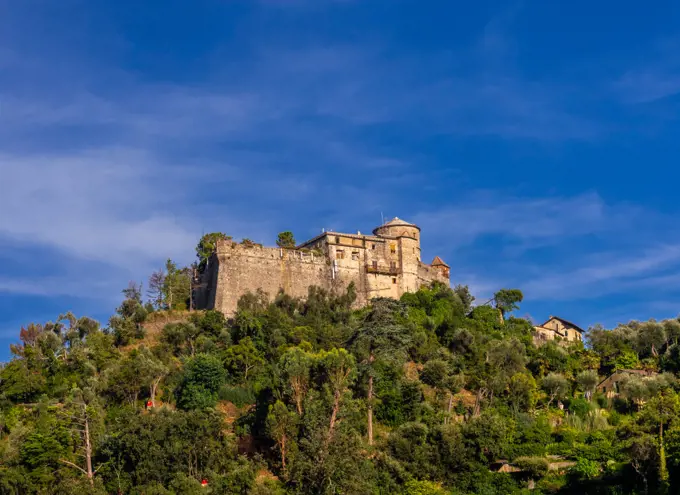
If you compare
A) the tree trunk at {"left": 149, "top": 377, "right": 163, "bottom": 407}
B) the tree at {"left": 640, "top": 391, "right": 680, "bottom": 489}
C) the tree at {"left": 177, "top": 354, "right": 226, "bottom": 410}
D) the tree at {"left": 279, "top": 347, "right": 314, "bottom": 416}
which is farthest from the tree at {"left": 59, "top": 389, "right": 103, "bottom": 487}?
the tree at {"left": 640, "top": 391, "right": 680, "bottom": 489}

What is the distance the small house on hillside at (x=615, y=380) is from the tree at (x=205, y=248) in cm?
2623

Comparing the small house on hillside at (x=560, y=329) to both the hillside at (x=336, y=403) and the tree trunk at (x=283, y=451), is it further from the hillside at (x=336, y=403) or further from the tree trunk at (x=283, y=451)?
the tree trunk at (x=283, y=451)

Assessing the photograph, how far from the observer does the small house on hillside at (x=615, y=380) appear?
60.1m

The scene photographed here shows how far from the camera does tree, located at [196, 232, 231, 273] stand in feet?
232

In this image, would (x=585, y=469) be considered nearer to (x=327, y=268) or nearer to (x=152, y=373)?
(x=152, y=373)

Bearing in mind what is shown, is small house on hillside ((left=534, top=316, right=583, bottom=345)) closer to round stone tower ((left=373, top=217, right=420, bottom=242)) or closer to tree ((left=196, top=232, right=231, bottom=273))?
round stone tower ((left=373, top=217, right=420, bottom=242))

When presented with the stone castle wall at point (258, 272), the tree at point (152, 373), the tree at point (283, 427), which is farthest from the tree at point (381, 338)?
the tree at point (152, 373)

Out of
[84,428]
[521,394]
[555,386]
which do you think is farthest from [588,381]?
[84,428]

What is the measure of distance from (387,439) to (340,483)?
598 cm

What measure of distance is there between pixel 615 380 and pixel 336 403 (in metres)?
21.5

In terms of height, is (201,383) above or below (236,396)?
above

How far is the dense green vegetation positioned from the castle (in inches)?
59.6

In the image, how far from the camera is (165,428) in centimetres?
4578

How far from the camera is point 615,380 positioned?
61344 mm
